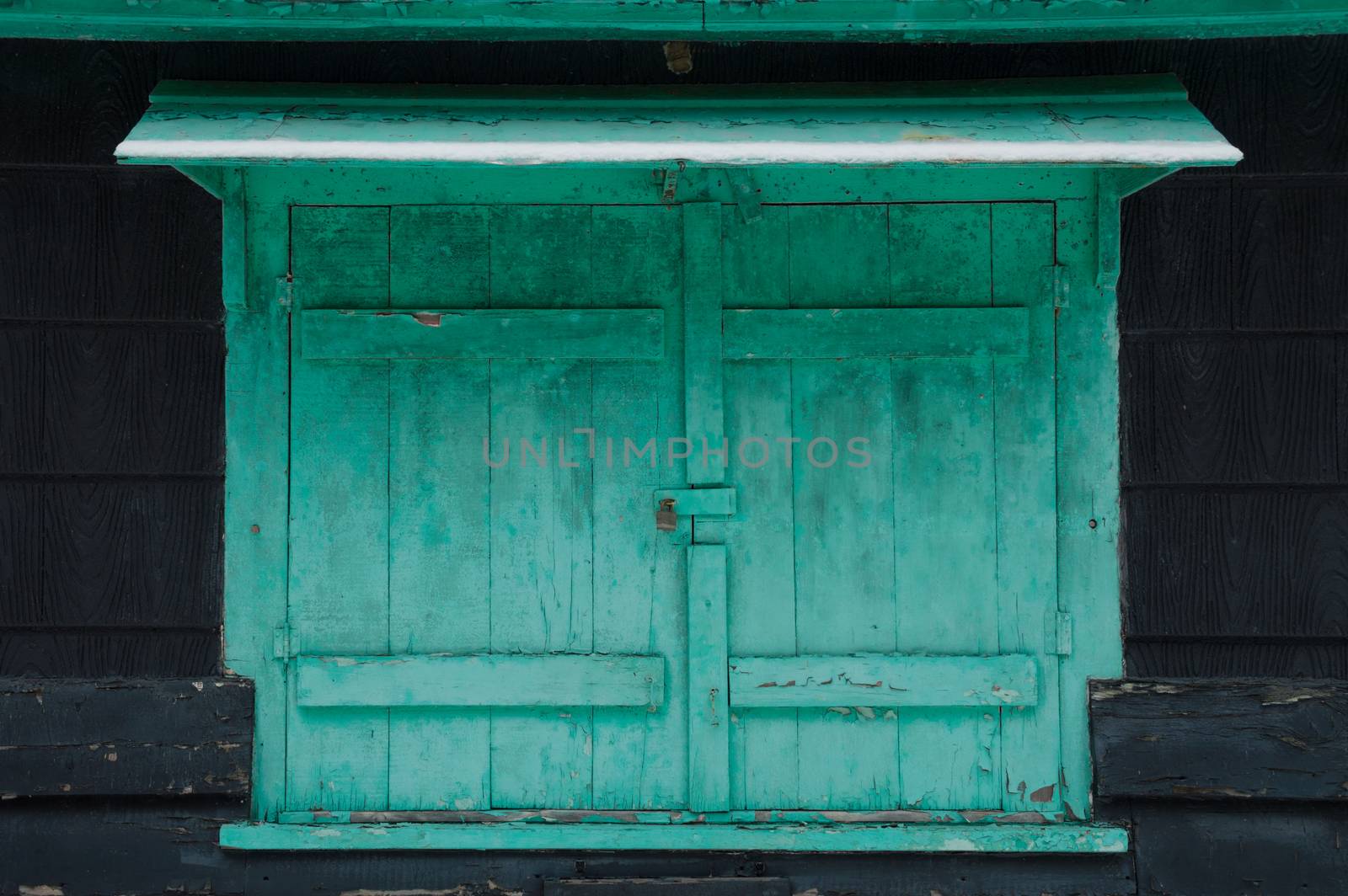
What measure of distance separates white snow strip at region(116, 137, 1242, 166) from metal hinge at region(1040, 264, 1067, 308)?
48 cm

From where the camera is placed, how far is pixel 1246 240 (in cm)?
264

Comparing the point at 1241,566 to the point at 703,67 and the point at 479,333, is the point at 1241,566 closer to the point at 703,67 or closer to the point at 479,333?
the point at 703,67

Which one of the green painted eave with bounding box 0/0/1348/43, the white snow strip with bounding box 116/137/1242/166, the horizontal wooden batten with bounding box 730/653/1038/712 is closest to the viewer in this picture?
the white snow strip with bounding box 116/137/1242/166

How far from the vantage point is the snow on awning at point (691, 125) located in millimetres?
2148

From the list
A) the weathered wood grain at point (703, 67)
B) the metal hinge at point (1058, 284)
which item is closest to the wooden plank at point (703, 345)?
the weathered wood grain at point (703, 67)

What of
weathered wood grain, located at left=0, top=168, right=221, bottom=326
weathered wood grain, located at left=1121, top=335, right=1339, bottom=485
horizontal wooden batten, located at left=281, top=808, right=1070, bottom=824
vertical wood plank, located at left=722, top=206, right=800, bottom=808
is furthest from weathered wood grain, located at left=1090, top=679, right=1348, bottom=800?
weathered wood grain, located at left=0, top=168, right=221, bottom=326

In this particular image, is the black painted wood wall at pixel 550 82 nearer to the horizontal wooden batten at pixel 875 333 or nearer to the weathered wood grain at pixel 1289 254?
the weathered wood grain at pixel 1289 254

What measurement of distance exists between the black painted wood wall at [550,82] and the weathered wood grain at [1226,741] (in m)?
0.03

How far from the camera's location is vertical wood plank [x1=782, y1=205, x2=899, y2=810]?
2.65 meters

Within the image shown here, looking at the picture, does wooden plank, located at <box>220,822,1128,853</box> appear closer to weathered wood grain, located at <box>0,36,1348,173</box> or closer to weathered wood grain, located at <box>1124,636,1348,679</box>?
weathered wood grain, located at <box>1124,636,1348,679</box>

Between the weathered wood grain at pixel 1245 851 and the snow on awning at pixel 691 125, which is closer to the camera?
the snow on awning at pixel 691 125

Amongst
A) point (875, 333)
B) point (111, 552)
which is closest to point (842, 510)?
point (875, 333)

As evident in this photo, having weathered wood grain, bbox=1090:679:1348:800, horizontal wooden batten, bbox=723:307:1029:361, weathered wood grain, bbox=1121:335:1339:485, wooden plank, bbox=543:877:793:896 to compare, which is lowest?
wooden plank, bbox=543:877:793:896

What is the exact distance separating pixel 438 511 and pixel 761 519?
33.9 inches
